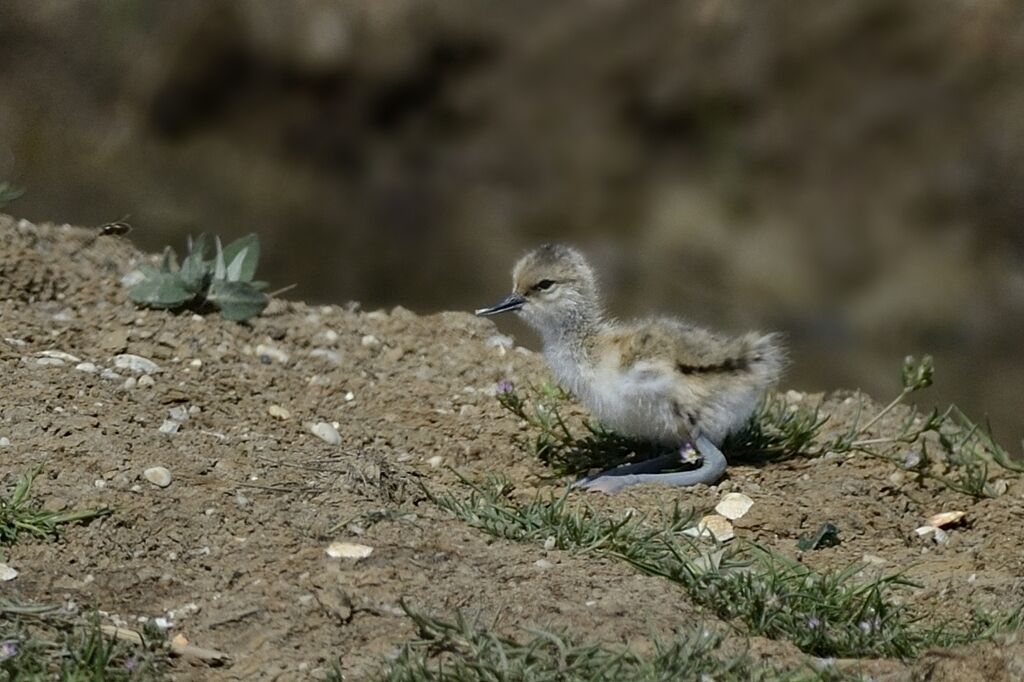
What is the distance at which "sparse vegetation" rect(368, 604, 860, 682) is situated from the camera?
3.69 metres

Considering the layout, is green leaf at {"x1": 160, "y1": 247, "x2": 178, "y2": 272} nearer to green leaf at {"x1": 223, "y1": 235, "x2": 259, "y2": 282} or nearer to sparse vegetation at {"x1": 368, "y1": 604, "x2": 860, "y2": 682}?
green leaf at {"x1": 223, "y1": 235, "x2": 259, "y2": 282}

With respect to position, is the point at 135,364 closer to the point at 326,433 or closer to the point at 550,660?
the point at 326,433

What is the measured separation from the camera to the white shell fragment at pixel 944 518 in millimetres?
5035

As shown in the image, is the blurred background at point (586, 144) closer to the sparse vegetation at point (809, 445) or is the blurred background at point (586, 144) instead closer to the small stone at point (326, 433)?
the sparse vegetation at point (809, 445)

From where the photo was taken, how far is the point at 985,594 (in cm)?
441

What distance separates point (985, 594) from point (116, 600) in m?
2.23

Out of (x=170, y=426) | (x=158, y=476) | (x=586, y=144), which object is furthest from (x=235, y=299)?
(x=586, y=144)

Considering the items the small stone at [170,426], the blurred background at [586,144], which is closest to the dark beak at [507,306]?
the small stone at [170,426]

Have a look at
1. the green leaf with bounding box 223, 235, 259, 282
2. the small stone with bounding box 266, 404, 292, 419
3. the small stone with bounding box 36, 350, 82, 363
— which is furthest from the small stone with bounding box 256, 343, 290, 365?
the small stone with bounding box 36, 350, 82, 363

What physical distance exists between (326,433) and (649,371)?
1032mm

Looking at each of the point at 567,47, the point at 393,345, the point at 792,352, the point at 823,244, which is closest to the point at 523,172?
the point at 567,47

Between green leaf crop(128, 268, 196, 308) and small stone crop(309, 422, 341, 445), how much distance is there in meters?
0.89

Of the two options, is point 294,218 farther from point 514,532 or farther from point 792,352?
point 514,532

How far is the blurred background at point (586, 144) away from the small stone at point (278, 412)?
4667mm
